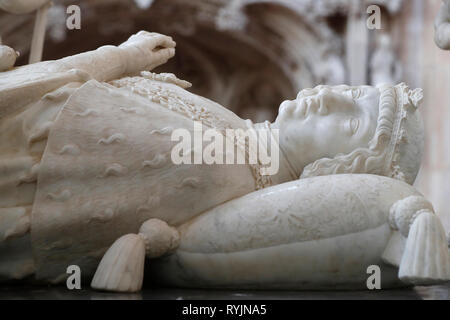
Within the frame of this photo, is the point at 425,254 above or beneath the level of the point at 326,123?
beneath

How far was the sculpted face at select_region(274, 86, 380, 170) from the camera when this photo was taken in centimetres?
219

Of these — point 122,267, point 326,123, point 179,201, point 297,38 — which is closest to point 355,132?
point 326,123

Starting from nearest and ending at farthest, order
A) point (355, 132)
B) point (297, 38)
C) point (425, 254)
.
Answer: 1. point (425, 254)
2. point (355, 132)
3. point (297, 38)

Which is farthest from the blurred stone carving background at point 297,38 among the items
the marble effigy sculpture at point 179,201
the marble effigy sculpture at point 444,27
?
the marble effigy sculpture at point 179,201

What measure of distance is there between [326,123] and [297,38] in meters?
6.44

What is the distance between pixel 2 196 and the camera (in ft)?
6.48

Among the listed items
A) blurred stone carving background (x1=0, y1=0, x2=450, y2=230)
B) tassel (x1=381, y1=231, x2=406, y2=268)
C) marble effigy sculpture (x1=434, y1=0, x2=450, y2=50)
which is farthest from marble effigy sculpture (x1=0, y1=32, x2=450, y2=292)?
Result: blurred stone carving background (x1=0, y1=0, x2=450, y2=230)

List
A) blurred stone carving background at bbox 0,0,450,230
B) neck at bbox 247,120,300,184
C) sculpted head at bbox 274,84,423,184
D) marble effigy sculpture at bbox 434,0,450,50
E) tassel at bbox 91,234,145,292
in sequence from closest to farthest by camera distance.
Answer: tassel at bbox 91,234,145,292, sculpted head at bbox 274,84,423,184, neck at bbox 247,120,300,184, marble effigy sculpture at bbox 434,0,450,50, blurred stone carving background at bbox 0,0,450,230

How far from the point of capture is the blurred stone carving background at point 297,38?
7164mm

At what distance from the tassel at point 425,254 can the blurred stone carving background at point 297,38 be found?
5265 mm

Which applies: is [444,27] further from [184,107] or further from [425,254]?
[425,254]

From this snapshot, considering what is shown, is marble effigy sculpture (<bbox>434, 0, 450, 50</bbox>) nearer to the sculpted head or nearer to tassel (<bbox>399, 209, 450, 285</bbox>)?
the sculpted head

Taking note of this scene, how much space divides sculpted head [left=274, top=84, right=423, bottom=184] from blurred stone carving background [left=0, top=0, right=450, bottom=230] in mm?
4849

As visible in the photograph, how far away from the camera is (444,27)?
2611 millimetres
